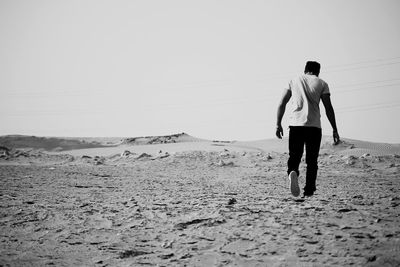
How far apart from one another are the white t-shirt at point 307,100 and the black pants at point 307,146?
0.27 ft

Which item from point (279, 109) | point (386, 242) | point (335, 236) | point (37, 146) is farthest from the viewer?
point (37, 146)

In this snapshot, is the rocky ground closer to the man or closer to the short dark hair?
the man

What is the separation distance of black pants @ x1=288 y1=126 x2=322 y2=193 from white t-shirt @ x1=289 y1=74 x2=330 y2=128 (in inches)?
3.3

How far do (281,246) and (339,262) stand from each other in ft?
1.56

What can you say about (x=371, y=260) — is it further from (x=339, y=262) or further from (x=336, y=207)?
(x=336, y=207)

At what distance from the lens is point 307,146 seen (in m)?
4.44

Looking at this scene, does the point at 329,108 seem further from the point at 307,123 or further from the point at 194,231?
the point at 194,231

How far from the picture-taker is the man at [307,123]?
4391 mm

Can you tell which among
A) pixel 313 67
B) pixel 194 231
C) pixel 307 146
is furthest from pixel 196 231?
pixel 313 67

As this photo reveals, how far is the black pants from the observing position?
4410 millimetres

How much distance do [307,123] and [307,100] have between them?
29 centimetres

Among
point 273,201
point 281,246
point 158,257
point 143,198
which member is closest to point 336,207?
point 273,201

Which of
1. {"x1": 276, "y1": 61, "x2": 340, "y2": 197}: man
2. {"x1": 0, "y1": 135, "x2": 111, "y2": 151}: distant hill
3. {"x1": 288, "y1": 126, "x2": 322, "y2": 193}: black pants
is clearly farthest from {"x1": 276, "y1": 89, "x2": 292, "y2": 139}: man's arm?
{"x1": 0, "y1": 135, "x2": 111, "y2": 151}: distant hill

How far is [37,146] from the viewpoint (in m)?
36.0
